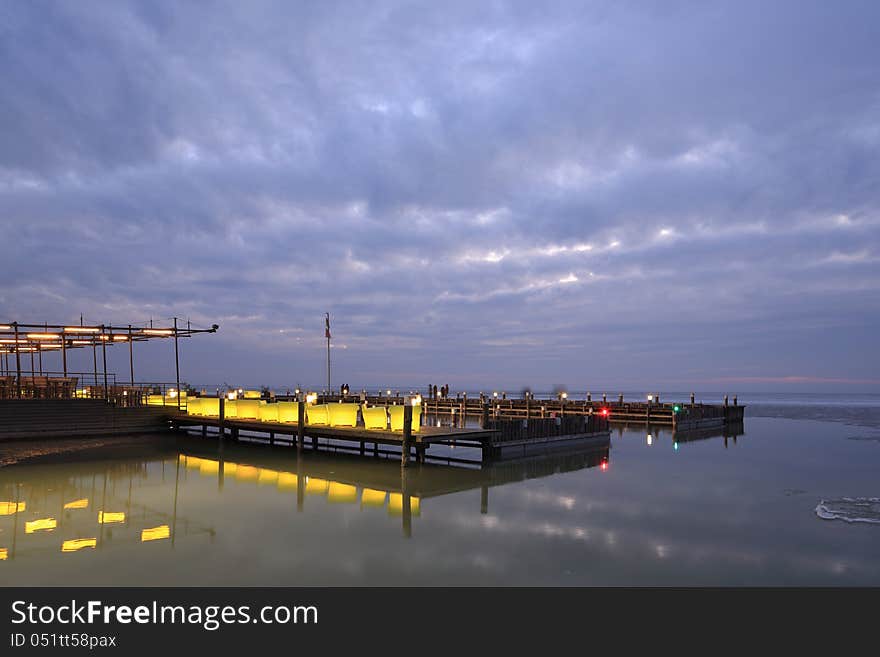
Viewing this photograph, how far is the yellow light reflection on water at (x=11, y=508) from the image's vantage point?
1111 centimetres

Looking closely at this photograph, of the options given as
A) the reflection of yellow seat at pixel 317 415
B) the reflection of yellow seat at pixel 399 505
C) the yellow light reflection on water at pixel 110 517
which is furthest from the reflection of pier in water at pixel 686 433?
the yellow light reflection on water at pixel 110 517

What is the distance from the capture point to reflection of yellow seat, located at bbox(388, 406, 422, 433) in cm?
1834

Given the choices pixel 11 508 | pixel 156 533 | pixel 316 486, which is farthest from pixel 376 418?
pixel 11 508

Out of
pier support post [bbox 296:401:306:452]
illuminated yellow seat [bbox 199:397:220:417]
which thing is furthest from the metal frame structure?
pier support post [bbox 296:401:306:452]

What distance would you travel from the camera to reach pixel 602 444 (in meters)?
24.5

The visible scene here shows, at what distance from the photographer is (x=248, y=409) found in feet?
77.4

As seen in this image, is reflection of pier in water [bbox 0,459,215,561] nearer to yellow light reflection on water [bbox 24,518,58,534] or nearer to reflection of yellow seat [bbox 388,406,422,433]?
yellow light reflection on water [bbox 24,518,58,534]

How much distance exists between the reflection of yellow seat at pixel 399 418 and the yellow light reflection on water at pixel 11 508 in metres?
9.86
